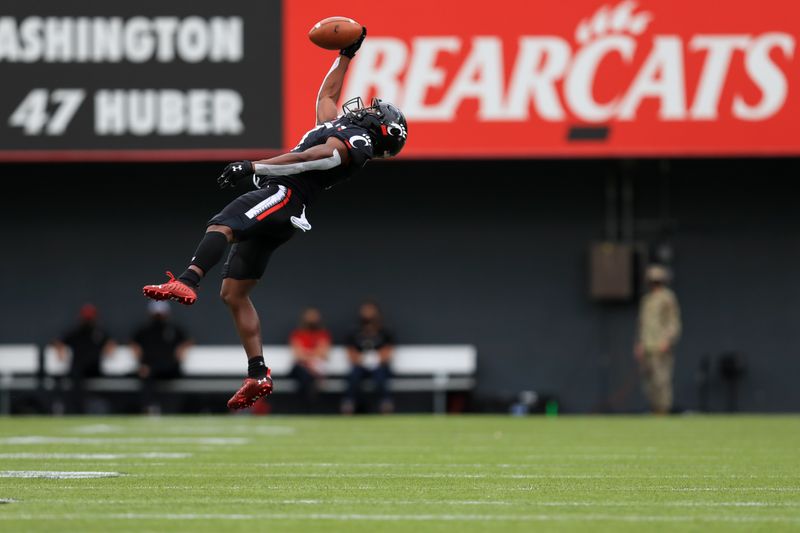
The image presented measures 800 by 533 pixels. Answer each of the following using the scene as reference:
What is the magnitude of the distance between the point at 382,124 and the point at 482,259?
391 inches

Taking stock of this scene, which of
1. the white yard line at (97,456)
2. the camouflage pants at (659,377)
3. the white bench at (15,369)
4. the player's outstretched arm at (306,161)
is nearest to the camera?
the player's outstretched arm at (306,161)

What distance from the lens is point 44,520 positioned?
5.52 m

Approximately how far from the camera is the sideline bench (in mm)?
18203

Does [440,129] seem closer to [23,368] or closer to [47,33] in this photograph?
[47,33]

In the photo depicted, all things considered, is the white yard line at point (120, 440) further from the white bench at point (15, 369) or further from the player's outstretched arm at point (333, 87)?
the white bench at point (15, 369)

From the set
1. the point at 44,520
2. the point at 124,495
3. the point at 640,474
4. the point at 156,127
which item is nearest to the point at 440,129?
the point at 156,127

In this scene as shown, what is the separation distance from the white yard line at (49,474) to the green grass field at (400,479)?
0.04ft

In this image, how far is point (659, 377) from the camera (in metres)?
A: 17.2

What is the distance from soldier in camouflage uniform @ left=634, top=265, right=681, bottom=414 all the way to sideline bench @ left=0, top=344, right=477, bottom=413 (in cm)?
225

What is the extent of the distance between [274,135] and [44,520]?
11.3 metres

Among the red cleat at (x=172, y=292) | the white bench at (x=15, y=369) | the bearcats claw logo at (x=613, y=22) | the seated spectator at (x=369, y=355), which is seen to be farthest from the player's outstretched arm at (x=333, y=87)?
the white bench at (x=15, y=369)

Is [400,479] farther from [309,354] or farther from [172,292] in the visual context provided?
[309,354]

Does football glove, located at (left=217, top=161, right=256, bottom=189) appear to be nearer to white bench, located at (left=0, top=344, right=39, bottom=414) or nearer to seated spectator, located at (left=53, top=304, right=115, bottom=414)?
seated spectator, located at (left=53, top=304, right=115, bottom=414)

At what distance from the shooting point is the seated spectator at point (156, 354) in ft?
58.3
